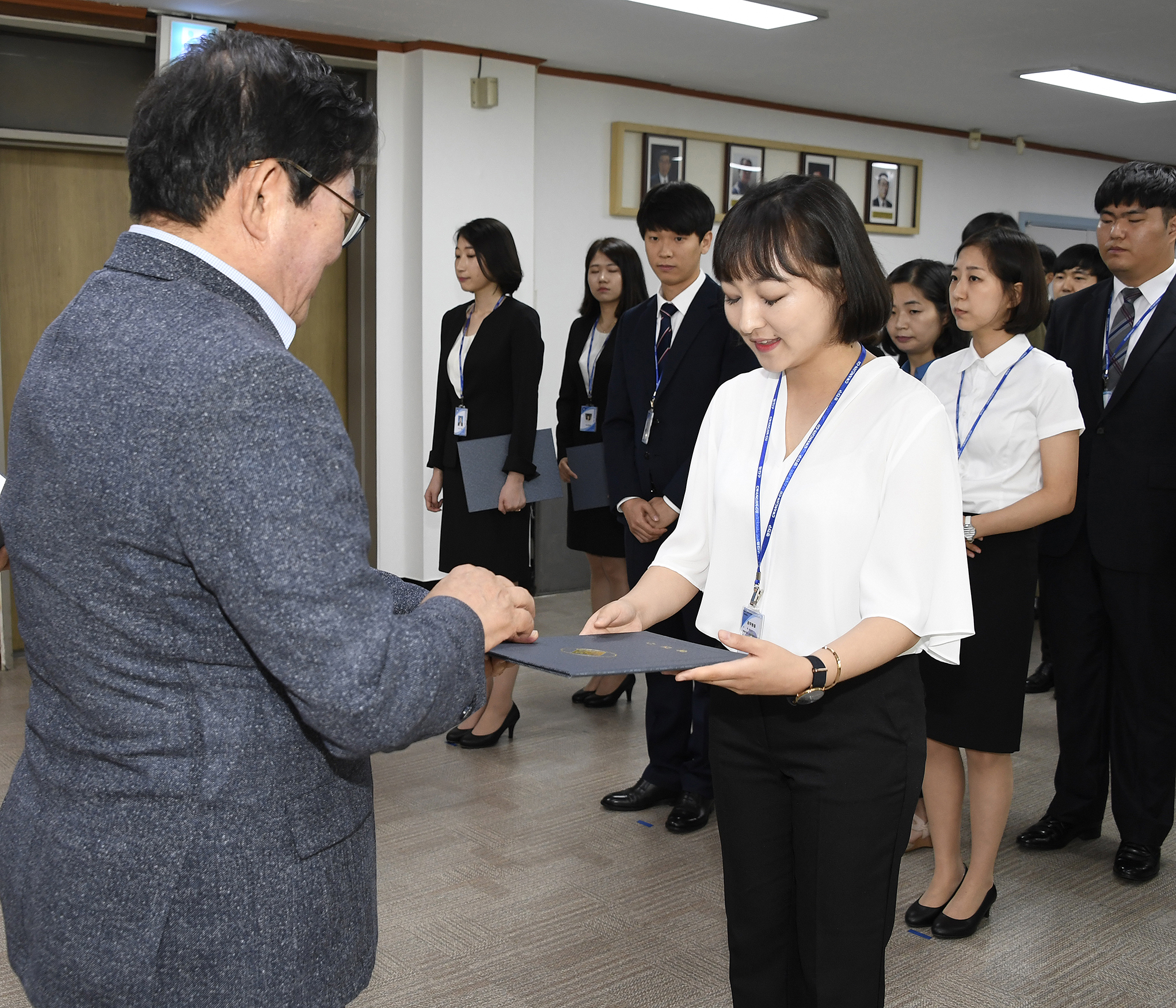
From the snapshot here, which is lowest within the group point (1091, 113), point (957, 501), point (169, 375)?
point (957, 501)

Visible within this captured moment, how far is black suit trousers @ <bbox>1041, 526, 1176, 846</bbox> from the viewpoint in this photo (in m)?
3.05

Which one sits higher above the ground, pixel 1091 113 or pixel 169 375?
pixel 1091 113

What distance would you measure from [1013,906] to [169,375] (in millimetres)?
2736

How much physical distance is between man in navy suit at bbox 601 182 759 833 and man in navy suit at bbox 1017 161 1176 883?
1.04 m

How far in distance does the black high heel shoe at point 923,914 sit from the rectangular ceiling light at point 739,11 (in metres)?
4.04

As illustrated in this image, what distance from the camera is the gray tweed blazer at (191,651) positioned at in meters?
0.95

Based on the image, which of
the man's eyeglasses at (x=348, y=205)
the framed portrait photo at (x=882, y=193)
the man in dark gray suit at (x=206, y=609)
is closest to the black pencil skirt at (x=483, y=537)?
the man's eyeglasses at (x=348, y=205)

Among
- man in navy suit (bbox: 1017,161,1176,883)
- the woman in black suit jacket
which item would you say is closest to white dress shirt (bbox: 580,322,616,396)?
the woman in black suit jacket

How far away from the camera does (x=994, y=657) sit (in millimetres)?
2658

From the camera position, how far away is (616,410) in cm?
360

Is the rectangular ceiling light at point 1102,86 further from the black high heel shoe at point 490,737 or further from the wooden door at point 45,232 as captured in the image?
the wooden door at point 45,232

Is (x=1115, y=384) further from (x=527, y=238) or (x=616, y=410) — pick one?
(x=527, y=238)

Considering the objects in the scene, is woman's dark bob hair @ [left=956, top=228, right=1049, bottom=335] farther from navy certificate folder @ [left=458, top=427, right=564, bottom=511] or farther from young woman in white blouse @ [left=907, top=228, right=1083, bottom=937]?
navy certificate folder @ [left=458, top=427, right=564, bottom=511]

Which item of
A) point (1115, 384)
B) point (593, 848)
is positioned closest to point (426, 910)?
point (593, 848)
